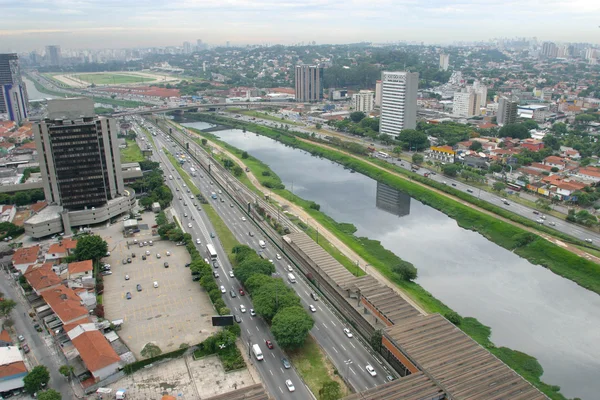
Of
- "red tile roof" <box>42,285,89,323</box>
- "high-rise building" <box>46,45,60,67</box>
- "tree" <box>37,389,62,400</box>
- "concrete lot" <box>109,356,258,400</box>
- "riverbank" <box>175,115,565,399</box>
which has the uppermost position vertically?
"high-rise building" <box>46,45,60,67</box>

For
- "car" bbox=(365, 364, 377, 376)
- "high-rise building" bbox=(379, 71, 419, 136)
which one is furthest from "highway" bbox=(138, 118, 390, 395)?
"high-rise building" bbox=(379, 71, 419, 136)

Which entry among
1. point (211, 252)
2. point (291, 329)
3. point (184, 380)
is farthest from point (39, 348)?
point (291, 329)

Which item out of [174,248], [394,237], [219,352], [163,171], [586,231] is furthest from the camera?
[163,171]

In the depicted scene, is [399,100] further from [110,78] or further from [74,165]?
[110,78]

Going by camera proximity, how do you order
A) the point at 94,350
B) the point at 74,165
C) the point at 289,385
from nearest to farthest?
1. the point at 289,385
2. the point at 94,350
3. the point at 74,165

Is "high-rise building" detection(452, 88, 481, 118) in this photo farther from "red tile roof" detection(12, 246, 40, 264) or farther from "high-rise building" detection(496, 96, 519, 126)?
"red tile roof" detection(12, 246, 40, 264)

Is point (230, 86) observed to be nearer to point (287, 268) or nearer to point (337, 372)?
point (287, 268)

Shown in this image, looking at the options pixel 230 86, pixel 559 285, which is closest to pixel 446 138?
pixel 559 285
